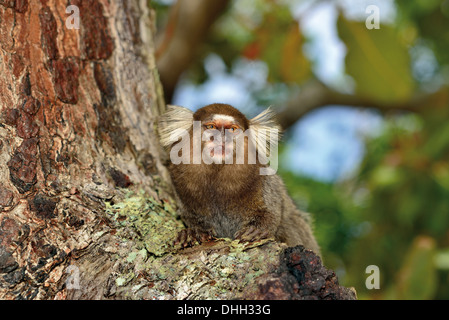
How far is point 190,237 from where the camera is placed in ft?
7.86

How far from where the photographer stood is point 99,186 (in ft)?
7.91

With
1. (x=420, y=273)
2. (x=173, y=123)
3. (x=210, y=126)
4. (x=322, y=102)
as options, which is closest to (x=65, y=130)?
(x=173, y=123)

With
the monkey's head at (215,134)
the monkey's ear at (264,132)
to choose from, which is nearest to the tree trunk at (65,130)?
the monkey's head at (215,134)

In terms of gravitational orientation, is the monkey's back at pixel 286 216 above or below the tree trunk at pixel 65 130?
below

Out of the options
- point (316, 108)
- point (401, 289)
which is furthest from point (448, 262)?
point (316, 108)

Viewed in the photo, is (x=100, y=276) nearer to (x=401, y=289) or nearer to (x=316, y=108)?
(x=401, y=289)

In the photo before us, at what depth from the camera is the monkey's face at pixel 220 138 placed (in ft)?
9.05

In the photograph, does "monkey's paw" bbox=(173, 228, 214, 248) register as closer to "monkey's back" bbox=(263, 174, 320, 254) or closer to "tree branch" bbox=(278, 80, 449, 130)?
"monkey's back" bbox=(263, 174, 320, 254)

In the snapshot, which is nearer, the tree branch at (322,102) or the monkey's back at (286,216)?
the monkey's back at (286,216)

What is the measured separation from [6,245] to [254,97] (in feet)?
16.2

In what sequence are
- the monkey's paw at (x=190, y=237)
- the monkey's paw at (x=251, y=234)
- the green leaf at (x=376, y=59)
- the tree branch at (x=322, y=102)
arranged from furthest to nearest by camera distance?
the tree branch at (x=322, y=102) < the green leaf at (x=376, y=59) < the monkey's paw at (x=251, y=234) < the monkey's paw at (x=190, y=237)

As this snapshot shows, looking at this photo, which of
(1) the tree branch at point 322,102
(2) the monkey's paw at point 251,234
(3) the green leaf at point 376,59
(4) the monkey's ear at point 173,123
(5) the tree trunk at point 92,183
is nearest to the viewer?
(5) the tree trunk at point 92,183

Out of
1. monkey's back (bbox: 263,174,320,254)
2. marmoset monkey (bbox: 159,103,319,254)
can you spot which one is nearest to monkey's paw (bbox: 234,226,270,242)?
marmoset monkey (bbox: 159,103,319,254)

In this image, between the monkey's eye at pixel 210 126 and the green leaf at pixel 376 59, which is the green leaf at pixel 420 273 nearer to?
the green leaf at pixel 376 59
